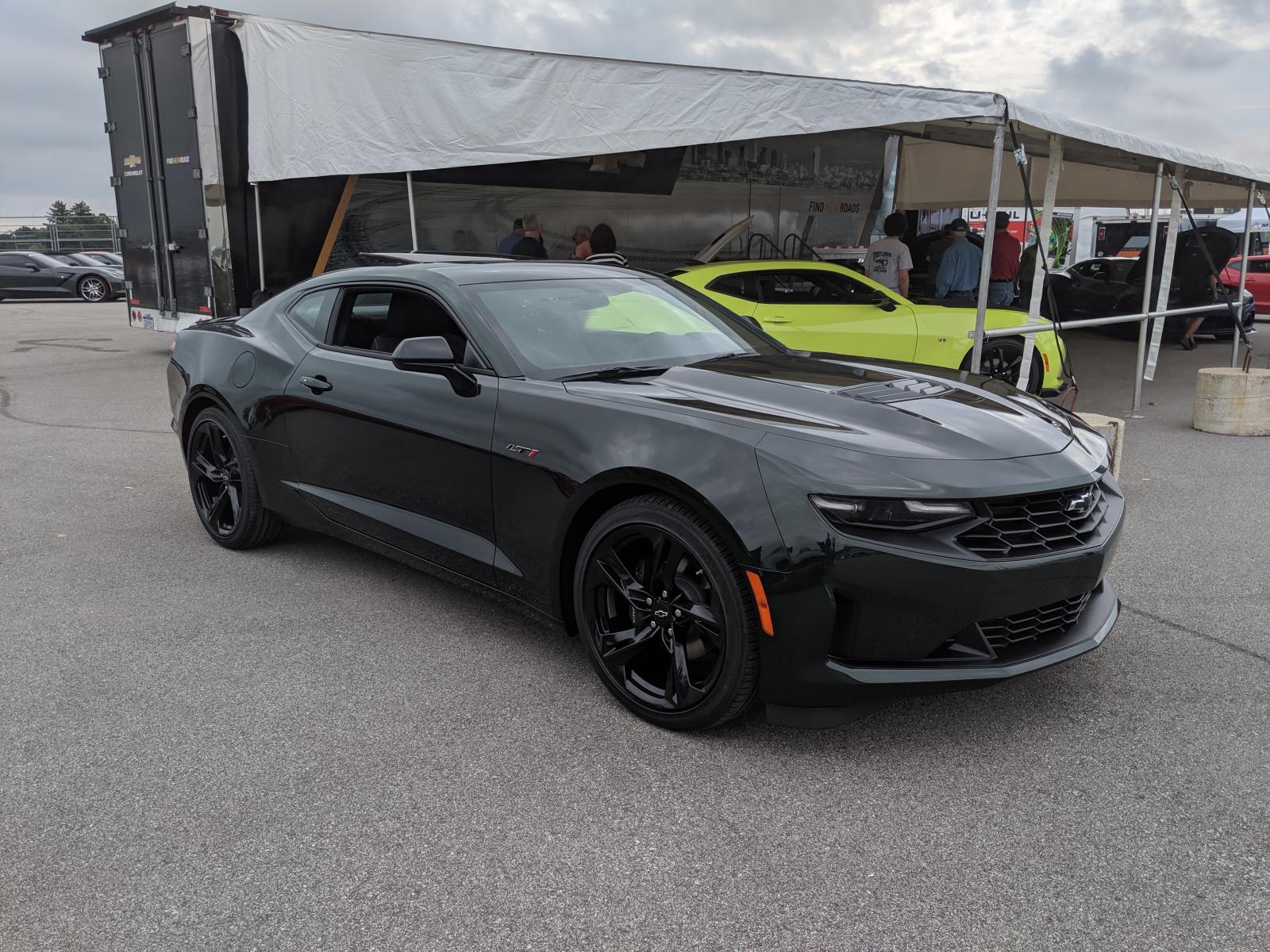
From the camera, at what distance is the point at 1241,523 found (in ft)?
18.0

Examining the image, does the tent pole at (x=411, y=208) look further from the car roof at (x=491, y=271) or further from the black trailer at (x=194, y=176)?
the car roof at (x=491, y=271)

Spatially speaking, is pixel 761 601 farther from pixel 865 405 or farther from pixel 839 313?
pixel 839 313

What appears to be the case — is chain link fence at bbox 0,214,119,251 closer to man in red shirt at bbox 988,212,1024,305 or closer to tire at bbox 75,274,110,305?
tire at bbox 75,274,110,305

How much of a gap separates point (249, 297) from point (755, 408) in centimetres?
833

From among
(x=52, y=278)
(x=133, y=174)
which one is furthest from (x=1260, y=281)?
(x=52, y=278)

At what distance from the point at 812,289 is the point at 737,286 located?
2.48 feet

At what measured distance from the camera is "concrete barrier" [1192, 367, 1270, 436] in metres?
8.23

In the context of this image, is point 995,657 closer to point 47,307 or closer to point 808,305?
point 808,305

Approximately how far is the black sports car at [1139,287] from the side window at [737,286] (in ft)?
27.0

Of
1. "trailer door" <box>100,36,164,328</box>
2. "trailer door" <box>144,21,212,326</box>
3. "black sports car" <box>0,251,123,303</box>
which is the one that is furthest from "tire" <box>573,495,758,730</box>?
"black sports car" <box>0,251,123,303</box>

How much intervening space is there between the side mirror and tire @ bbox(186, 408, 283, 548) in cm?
141

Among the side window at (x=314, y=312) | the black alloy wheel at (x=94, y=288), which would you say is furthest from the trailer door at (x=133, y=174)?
the black alloy wheel at (x=94, y=288)

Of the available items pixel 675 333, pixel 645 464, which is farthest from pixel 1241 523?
pixel 645 464

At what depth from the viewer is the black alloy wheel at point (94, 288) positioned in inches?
942
